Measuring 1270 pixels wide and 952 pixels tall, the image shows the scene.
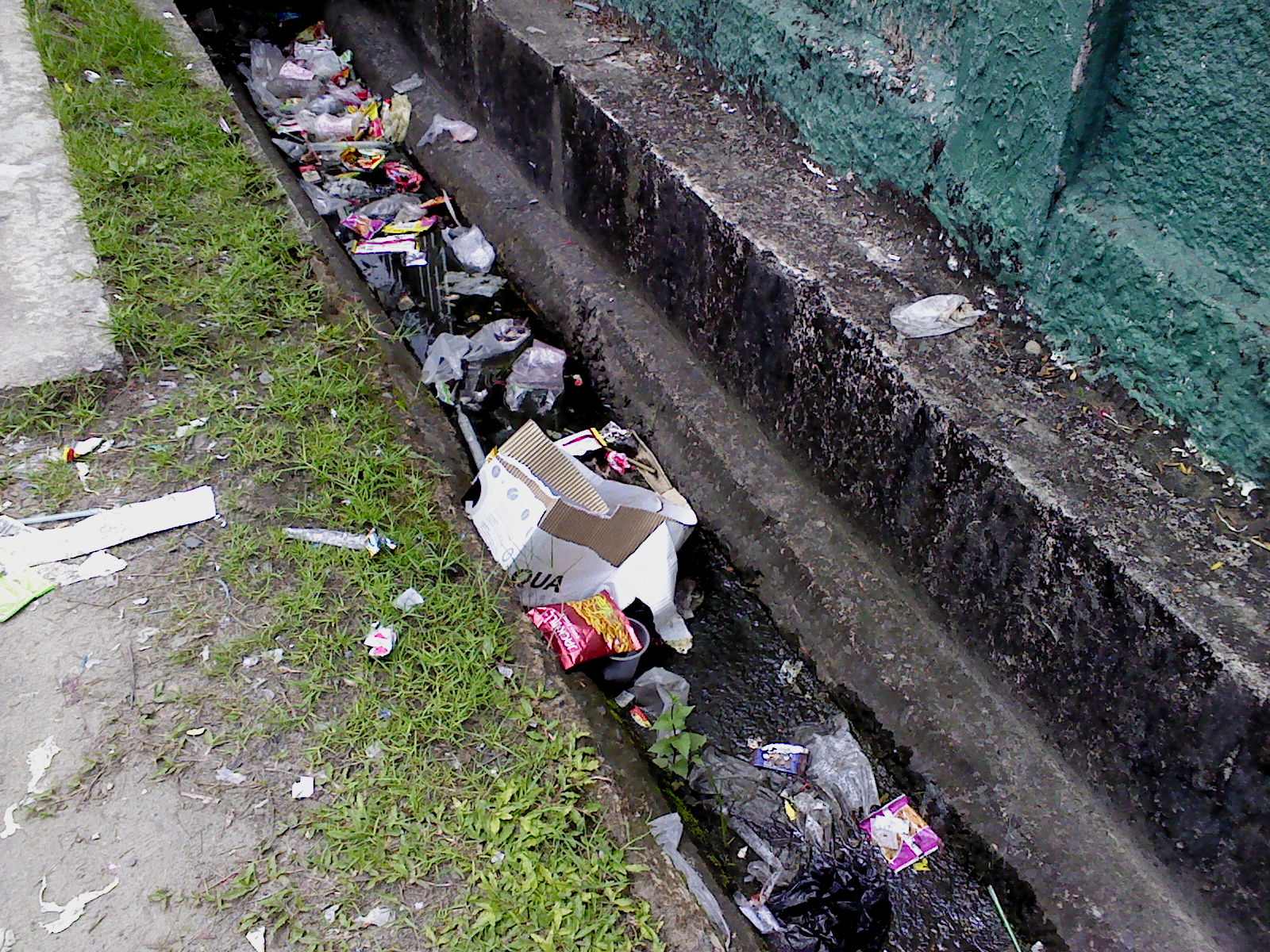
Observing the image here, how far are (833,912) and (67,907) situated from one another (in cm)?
140

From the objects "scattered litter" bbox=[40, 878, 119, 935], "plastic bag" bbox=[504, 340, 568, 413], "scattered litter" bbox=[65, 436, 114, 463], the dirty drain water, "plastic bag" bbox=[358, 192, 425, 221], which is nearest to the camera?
"scattered litter" bbox=[40, 878, 119, 935]

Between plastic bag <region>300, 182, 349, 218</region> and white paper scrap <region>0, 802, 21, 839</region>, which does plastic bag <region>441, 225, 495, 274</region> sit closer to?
plastic bag <region>300, 182, 349, 218</region>

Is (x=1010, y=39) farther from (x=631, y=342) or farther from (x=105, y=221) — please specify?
(x=105, y=221)

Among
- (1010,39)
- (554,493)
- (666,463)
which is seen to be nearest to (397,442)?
(554,493)

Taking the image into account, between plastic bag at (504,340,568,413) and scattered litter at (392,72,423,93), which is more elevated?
scattered litter at (392,72,423,93)

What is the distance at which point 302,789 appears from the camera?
1801 mm

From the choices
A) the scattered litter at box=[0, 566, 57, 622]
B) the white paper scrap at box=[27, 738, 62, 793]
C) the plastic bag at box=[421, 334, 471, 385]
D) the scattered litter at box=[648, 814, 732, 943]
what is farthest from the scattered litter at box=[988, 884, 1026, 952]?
the plastic bag at box=[421, 334, 471, 385]

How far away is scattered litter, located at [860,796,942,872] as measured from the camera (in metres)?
2.11

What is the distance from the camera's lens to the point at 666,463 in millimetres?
2939

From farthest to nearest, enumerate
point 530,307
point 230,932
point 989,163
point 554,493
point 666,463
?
point 530,307, point 666,463, point 554,493, point 989,163, point 230,932

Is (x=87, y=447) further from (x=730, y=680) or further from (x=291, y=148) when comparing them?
(x=291, y=148)

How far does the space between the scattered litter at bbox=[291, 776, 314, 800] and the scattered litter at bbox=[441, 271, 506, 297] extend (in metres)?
2.28

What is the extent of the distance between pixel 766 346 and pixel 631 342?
0.66m

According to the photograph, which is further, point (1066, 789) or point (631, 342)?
point (631, 342)
